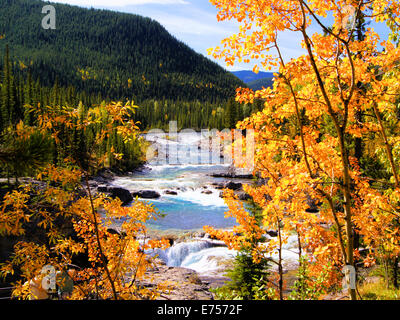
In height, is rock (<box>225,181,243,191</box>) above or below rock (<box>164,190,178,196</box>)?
above

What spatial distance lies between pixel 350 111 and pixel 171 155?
1649 inches

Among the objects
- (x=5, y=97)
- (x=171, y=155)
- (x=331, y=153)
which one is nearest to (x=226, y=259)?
(x=331, y=153)

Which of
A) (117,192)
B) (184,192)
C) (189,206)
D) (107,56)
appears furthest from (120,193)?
(107,56)

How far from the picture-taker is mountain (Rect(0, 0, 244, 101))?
236 ft

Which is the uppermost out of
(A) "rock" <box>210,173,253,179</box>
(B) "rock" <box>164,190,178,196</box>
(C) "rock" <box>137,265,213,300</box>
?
(A) "rock" <box>210,173,253,179</box>

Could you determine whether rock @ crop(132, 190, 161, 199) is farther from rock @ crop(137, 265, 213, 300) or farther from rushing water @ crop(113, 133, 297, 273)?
rock @ crop(137, 265, 213, 300)

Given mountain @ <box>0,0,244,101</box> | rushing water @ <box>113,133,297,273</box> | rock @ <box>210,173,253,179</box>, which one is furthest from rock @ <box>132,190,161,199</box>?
mountain @ <box>0,0,244,101</box>

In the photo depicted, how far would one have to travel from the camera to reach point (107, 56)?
103125 mm

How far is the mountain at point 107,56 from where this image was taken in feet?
236

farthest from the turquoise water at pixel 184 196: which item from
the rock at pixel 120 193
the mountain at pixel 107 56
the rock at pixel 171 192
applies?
the mountain at pixel 107 56

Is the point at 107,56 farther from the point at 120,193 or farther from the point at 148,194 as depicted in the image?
the point at 120,193

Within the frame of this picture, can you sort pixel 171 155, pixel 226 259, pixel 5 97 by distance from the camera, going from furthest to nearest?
1. pixel 171 155
2. pixel 5 97
3. pixel 226 259

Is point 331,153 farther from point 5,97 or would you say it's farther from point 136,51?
point 136,51
